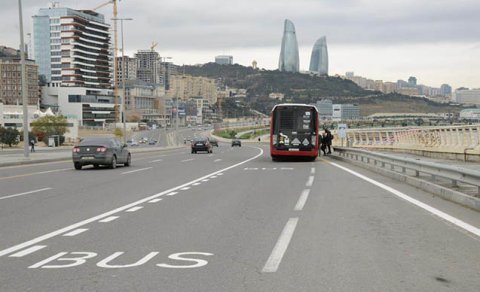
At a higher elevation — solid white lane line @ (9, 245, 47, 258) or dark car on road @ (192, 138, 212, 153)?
solid white lane line @ (9, 245, 47, 258)

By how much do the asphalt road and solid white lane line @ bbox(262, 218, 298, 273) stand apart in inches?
0.6

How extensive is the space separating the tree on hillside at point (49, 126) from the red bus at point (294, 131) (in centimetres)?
10194

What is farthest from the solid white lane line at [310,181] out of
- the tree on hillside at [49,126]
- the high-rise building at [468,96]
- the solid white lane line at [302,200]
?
the high-rise building at [468,96]

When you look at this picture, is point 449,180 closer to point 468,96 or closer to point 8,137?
point 8,137

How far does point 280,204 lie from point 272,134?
1956 centimetres

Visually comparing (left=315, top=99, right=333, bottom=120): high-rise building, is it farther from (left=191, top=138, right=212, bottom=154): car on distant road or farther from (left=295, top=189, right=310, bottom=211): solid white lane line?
(left=295, top=189, right=310, bottom=211): solid white lane line

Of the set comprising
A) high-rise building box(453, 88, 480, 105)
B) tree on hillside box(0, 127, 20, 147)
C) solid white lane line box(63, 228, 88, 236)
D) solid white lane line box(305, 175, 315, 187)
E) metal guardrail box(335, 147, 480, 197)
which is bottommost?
tree on hillside box(0, 127, 20, 147)

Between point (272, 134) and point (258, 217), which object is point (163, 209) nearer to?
point (258, 217)

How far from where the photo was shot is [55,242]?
8.32 meters

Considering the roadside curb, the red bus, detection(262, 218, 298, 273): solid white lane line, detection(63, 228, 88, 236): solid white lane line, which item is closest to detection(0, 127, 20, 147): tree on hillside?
the red bus

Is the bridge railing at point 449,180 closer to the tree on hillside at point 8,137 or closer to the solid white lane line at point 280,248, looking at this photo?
the solid white lane line at point 280,248

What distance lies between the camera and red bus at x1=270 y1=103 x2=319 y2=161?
1259 inches

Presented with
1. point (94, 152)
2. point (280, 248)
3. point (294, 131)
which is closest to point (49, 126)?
point (294, 131)

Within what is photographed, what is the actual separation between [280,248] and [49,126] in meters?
130
